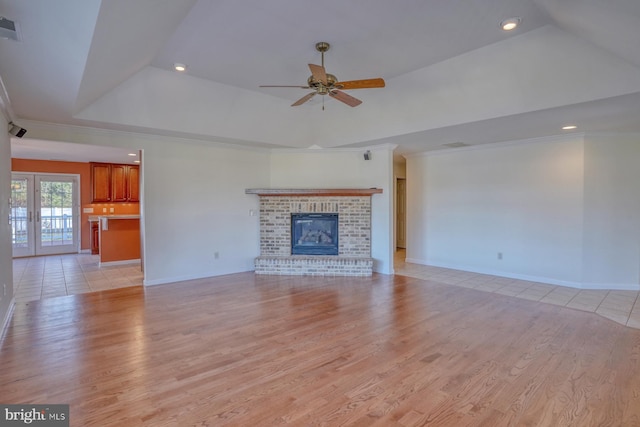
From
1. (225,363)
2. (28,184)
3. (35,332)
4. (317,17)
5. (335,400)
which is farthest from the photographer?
(28,184)

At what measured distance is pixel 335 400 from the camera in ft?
7.47

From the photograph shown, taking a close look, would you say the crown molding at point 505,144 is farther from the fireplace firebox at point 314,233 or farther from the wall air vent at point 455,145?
the fireplace firebox at point 314,233

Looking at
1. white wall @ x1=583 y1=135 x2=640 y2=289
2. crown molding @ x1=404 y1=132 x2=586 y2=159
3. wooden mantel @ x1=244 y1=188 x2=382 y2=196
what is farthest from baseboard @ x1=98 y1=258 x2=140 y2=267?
white wall @ x1=583 y1=135 x2=640 y2=289

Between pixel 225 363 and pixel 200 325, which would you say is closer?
pixel 225 363

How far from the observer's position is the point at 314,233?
21.3 feet

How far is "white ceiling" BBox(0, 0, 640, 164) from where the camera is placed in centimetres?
246

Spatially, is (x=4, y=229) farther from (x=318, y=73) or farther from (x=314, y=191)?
(x=314, y=191)

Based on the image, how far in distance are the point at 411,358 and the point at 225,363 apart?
62.1 inches

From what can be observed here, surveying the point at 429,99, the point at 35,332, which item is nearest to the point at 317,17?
the point at 429,99

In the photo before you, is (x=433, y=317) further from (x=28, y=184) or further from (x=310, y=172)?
(x=28, y=184)

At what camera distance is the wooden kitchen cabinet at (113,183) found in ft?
28.0

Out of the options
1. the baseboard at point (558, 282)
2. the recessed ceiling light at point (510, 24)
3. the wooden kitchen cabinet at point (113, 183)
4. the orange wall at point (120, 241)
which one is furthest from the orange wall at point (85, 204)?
the recessed ceiling light at point (510, 24)

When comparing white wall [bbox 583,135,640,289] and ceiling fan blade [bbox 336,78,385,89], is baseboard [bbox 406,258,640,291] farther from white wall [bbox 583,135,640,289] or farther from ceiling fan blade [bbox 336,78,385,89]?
ceiling fan blade [bbox 336,78,385,89]

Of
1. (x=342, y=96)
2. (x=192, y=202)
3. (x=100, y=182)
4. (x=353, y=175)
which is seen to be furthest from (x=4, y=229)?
(x=100, y=182)
